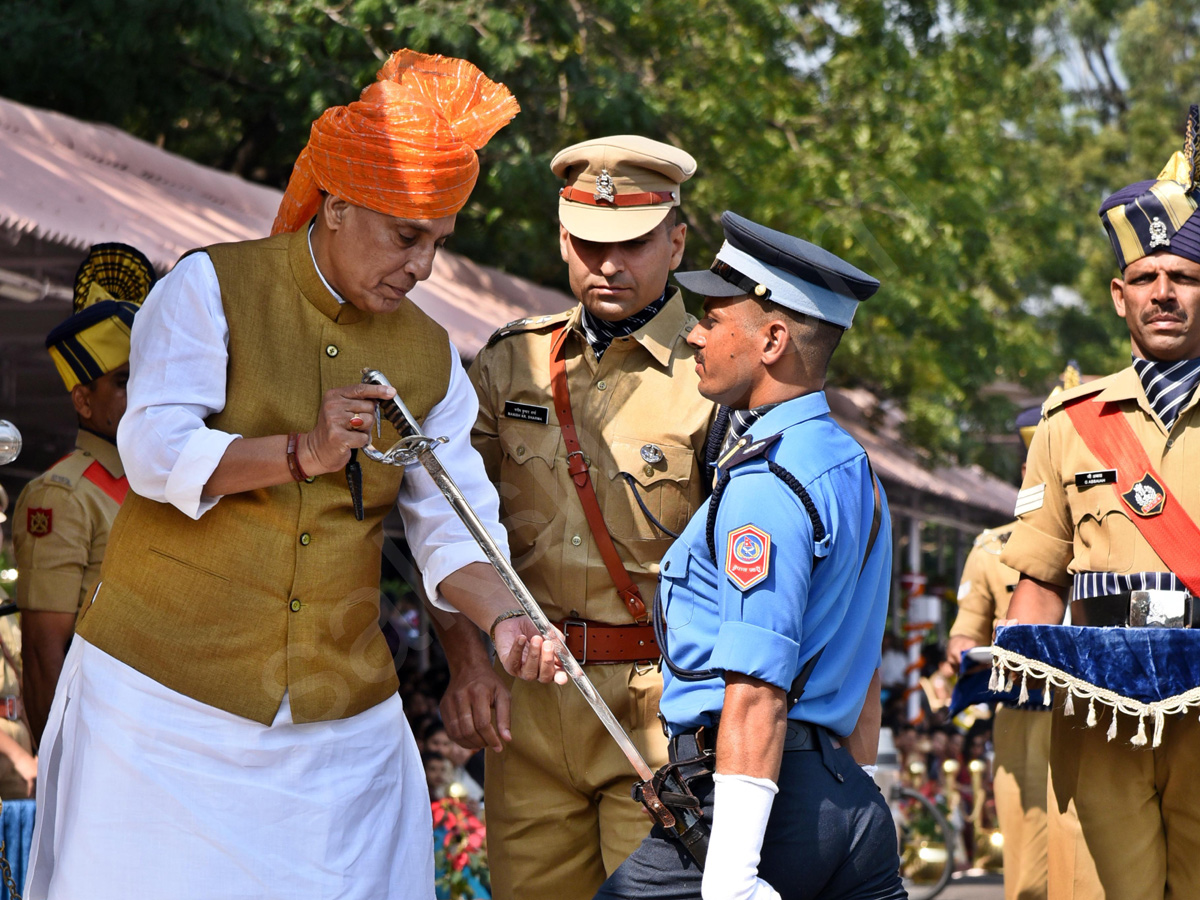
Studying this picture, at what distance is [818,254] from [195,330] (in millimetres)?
1259

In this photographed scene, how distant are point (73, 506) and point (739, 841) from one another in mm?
2494

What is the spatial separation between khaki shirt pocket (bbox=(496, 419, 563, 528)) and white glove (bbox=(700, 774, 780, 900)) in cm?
141

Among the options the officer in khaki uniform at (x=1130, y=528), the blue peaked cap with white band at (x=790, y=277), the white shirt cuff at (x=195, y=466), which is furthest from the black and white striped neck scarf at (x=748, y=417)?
the officer in khaki uniform at (x=1130, y=528)

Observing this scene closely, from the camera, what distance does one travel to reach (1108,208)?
4449 millimetres

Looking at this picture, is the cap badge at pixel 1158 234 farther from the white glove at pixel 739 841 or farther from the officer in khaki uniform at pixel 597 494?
the white glove at pixel 739 841

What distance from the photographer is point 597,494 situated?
402 centimetres

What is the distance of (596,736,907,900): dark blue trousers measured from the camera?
2.83 meters

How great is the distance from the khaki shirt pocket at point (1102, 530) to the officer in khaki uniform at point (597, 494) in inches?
45.1

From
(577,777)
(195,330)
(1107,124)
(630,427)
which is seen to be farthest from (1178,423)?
(1107,124)

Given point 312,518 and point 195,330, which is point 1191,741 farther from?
point 195,330

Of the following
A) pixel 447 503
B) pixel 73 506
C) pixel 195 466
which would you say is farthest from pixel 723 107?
pixel 195 466

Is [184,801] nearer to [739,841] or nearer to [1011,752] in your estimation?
[739,841]

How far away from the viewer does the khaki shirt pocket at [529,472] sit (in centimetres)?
404

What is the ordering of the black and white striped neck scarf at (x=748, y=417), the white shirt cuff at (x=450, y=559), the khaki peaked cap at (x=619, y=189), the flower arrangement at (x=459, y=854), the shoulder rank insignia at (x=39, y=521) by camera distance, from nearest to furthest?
the black and white striped neck scarf at (x=748, y=417) → the white shirt cuff at (x=450, y=559) → the khaki peaked cap at (x=619, y=189) → the shoulder rank insignia at (x=39, y=521) → the flower arrangement at (x=459, y=854)
